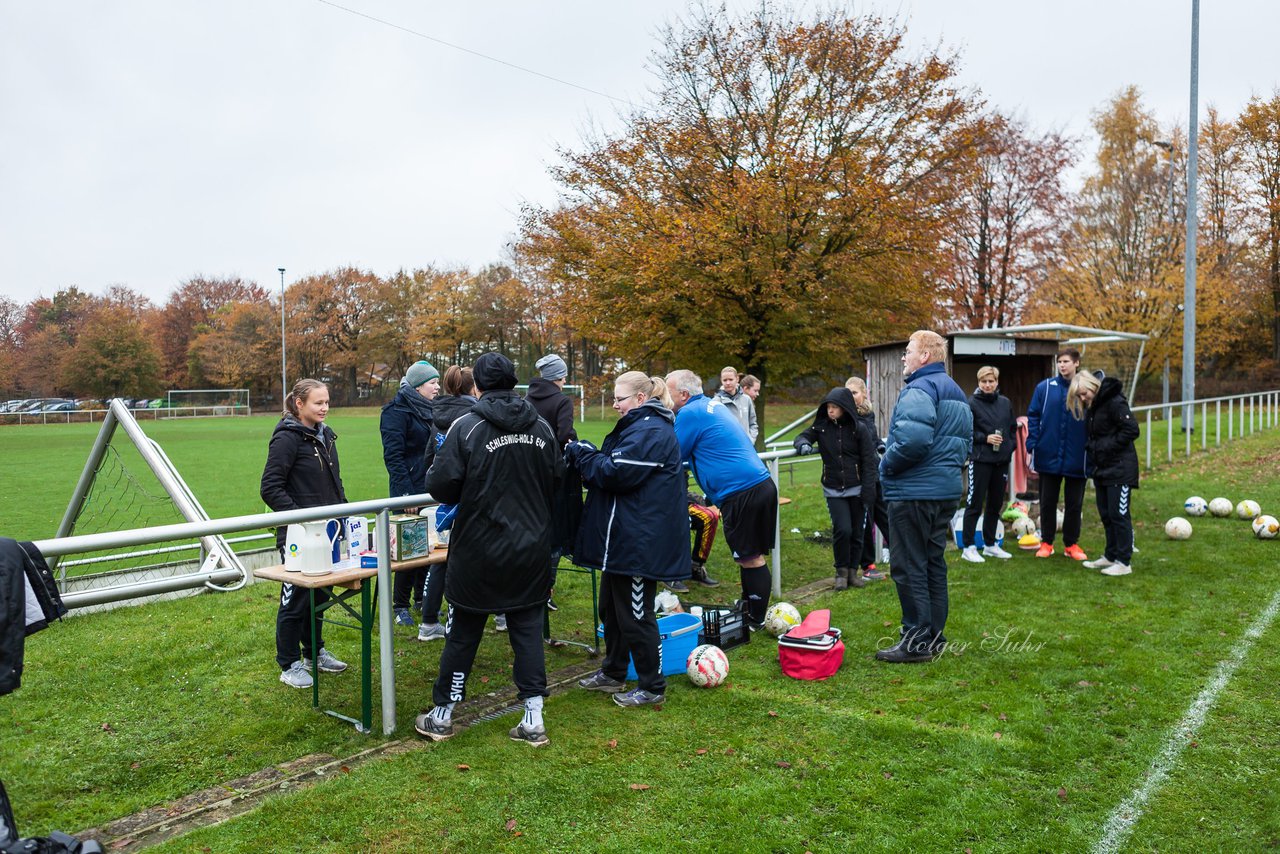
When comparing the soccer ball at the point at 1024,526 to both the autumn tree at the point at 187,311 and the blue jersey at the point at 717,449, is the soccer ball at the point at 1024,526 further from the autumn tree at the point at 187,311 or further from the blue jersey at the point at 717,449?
the autumn tree at the point at 187,311

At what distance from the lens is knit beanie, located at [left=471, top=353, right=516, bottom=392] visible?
4.21m

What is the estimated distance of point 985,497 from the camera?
28.3 ft

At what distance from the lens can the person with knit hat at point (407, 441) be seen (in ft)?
21.2

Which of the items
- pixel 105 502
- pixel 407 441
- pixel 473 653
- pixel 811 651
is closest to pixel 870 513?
pixel 811 651

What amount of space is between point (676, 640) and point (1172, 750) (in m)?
2.59

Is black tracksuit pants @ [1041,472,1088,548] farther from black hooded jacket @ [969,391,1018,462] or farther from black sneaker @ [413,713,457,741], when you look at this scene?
black sneaker @ [413,713,457,741]

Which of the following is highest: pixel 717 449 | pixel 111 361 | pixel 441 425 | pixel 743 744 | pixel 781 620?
pixel 111 361

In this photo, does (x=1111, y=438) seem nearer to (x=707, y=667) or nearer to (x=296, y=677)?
(x=707, y=667)

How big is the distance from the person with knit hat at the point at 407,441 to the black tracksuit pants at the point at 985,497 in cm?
513

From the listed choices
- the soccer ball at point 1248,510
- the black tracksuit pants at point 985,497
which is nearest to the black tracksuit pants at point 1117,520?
the black tracksuit pants at point 985,497

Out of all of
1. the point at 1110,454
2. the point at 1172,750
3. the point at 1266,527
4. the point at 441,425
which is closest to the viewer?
the point at 1172,750

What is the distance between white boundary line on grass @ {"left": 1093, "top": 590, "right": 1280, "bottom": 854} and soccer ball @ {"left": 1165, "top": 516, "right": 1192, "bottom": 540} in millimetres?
3377

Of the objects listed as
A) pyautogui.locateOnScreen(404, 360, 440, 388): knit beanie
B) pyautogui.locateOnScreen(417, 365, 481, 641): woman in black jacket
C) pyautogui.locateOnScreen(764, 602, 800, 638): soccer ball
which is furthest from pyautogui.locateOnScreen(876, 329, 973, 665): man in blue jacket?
pyautogui.locateOnScreen(404, 360, 440, 388): knit beanie

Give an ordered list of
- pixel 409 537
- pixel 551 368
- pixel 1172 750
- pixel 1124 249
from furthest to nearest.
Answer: pixel 1124 249 → pixel 551 368 → pixel 409 537 → pixel 1172 750
